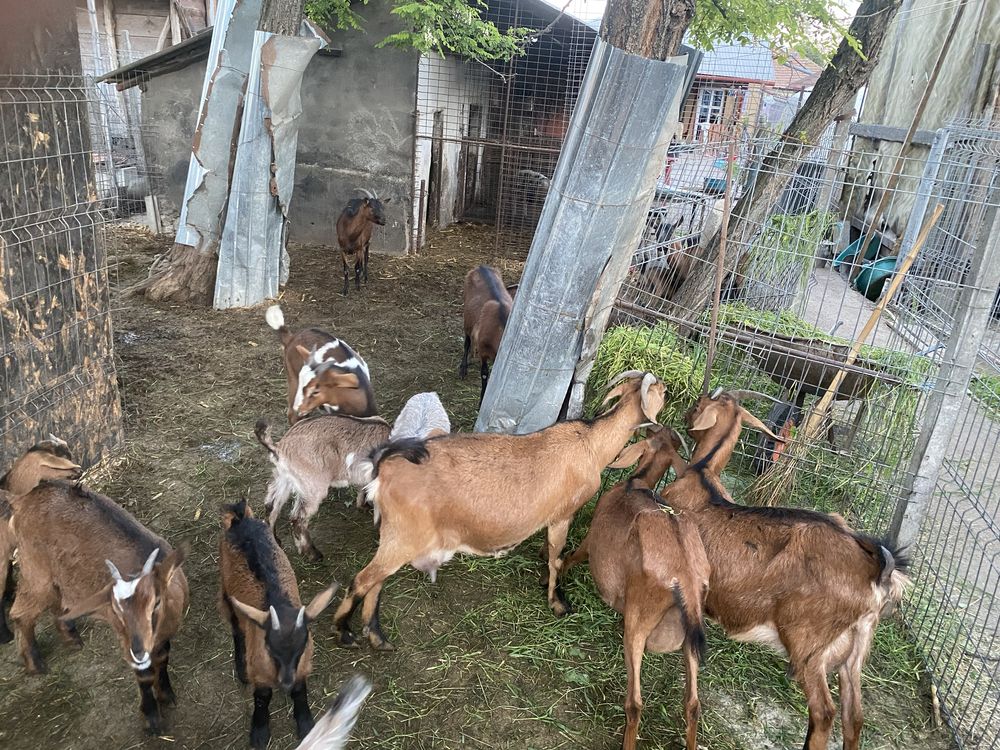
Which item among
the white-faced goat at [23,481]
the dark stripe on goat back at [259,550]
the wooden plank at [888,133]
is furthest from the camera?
the wooden plank at [888,133]

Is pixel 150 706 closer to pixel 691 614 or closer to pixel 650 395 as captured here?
pixel 691 614

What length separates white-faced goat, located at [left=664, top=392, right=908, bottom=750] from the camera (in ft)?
10.4

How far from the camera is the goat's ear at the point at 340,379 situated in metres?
4.95

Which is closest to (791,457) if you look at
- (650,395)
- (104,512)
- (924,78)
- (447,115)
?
(650,395)

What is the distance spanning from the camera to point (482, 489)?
12.1 ft

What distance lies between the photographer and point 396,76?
10.2 m

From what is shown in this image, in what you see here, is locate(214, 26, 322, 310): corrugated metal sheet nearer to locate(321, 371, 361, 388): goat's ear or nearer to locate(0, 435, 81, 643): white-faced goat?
locate(321, 371, 361, 388): goat's ear

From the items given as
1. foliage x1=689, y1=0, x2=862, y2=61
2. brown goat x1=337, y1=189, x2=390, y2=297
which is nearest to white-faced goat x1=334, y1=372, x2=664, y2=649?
foliage x1=689, y1=0, x2=862, y2=61

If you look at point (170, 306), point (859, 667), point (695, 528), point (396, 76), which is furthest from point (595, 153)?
point (396, 76)

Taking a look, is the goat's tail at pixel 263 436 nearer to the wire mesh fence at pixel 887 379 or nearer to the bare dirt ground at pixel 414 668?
the bare dirt ground at pixel 414 668

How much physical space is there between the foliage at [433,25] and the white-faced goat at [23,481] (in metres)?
6.41

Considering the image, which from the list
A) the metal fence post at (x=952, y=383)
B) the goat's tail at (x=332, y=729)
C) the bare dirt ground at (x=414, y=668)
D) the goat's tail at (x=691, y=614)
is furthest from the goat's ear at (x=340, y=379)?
the metal fence post at (x=952, y=383)

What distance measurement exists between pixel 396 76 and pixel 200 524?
25.6ft

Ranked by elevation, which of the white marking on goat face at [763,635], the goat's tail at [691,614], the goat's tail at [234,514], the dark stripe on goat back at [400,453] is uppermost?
Answer: the dark stripe on goat back at [400,453]
